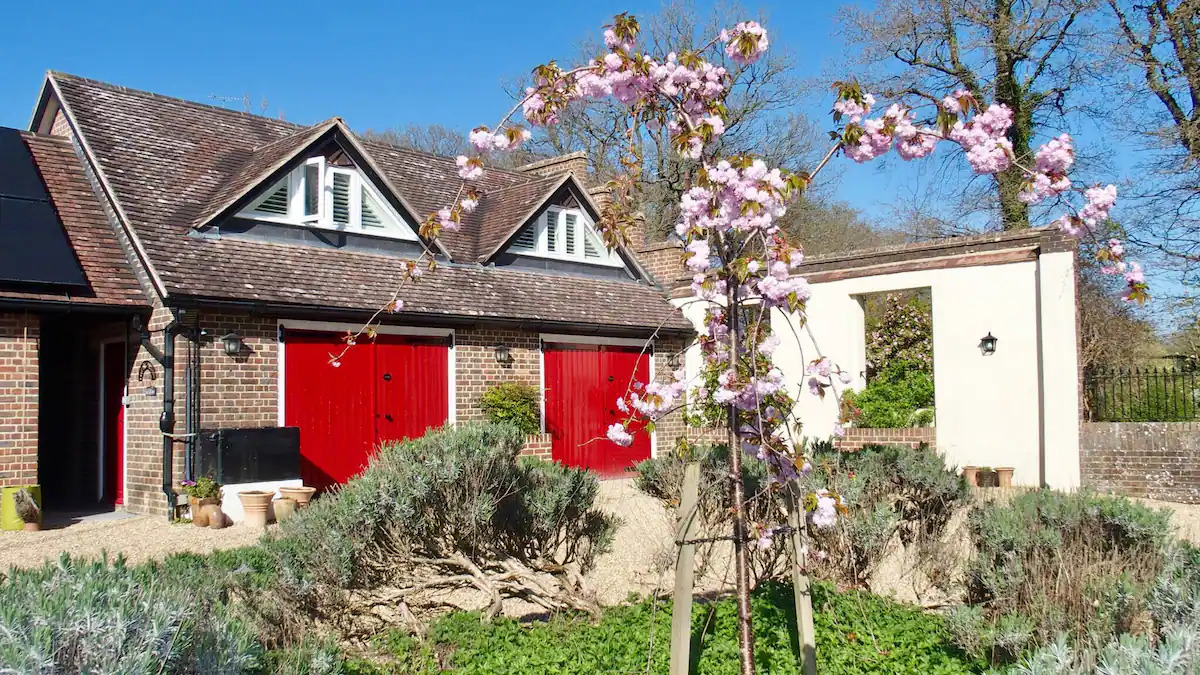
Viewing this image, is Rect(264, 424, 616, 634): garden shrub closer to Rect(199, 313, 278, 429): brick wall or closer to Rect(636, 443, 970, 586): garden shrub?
Rect(636, 443, 970, 586): garden shrub

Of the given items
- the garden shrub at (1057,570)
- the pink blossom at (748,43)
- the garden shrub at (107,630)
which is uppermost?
the pink blossom at (748,43)

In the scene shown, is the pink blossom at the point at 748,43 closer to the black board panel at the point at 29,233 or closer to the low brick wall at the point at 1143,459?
the black board panel at the point at 29,233

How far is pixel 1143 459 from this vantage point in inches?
518

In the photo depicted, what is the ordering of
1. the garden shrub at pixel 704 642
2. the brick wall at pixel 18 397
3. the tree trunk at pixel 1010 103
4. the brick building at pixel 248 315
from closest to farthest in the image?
the garden shrub at pixel 704 642
the brick wall at pixel 18 397
the brick building at pixel 248 315
the tree trunk at pixel 1010 103

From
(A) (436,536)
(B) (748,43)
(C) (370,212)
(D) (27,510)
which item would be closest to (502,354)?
(C) (370,212)

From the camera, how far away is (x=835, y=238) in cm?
3347

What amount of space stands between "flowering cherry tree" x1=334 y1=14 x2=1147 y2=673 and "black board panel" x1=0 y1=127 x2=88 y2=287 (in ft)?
27.2

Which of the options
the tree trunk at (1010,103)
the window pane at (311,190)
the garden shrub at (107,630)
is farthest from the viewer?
the tree trunk at (1010,103)

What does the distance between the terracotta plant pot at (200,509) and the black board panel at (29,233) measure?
9.83 ft

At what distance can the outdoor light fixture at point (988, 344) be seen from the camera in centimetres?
1470

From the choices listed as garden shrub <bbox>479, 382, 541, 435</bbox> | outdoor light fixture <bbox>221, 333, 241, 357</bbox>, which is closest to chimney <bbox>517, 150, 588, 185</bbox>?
garden shrub <bbox>479, 382, 541, 435</bbox>

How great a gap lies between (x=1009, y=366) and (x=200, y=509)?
11419mm

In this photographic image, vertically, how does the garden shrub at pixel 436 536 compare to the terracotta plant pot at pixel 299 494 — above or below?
above

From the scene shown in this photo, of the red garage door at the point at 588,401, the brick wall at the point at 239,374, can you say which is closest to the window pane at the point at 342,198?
the brick wall at the point at 239,374
